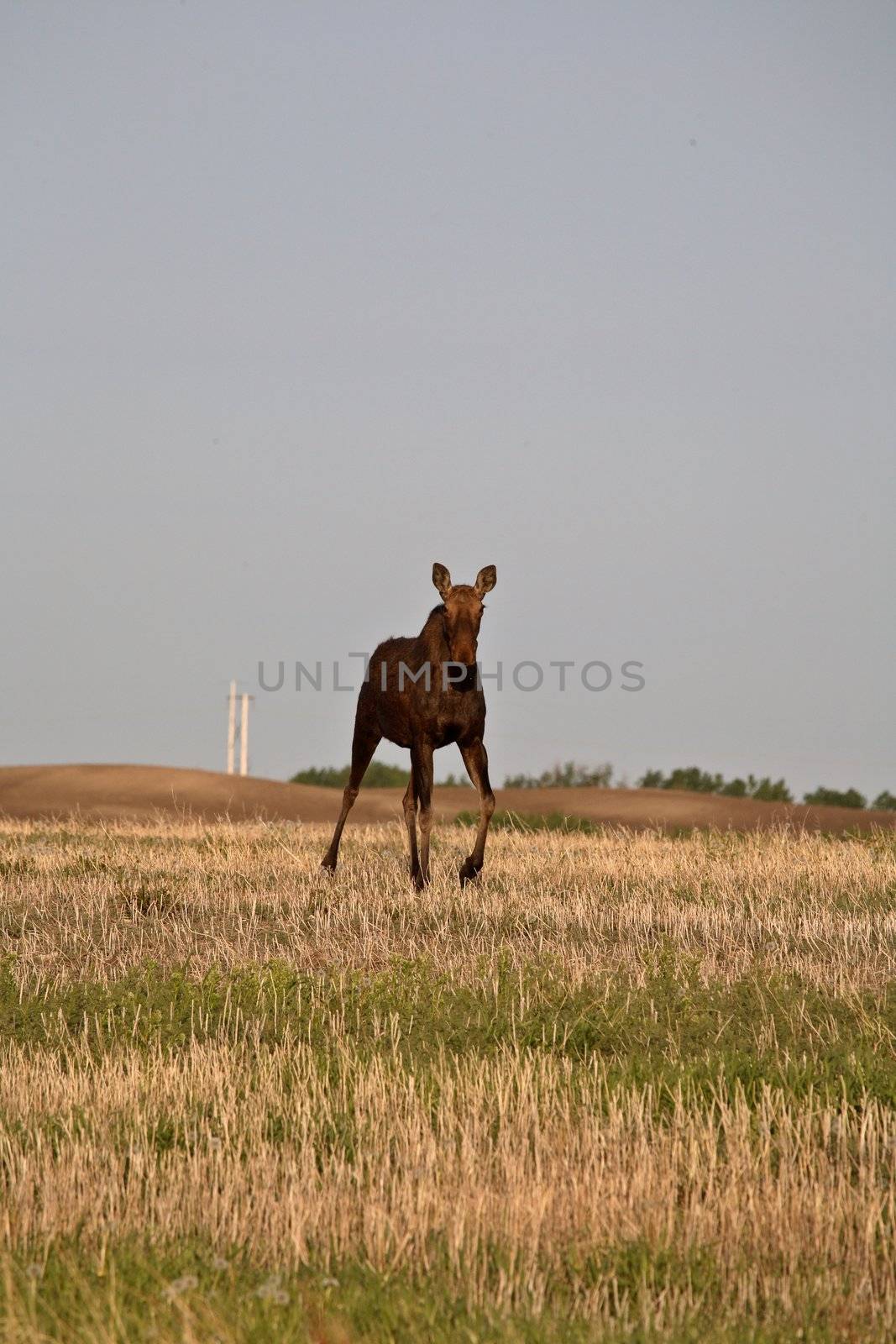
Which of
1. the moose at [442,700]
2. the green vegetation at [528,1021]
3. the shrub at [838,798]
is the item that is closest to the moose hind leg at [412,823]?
the moose at [442,700]

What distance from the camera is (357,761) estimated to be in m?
15.9

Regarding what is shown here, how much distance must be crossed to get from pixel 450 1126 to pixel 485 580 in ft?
25.3

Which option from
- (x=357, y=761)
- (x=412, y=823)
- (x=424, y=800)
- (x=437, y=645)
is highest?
(x=437, y=645)

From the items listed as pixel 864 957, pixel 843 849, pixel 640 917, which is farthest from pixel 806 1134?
pixel 843 849

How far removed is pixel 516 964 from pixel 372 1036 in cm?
201

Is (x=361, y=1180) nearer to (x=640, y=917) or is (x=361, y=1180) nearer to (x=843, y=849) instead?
(x=640, y=917)

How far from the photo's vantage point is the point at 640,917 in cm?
1148

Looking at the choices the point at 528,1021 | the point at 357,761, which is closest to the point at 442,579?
the point at 357,761

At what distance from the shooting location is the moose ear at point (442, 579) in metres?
13.0

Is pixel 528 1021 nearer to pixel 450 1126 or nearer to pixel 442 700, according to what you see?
pixel 450 1126

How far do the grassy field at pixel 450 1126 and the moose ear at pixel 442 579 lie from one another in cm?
283

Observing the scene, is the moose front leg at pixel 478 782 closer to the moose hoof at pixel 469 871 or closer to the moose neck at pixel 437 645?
the moose hoof at pixel 469 871

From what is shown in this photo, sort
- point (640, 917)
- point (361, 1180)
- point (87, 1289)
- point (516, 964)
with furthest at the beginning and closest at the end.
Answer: point (640, 917), point (516, 964), point (361, 1180), point (87, 1289)

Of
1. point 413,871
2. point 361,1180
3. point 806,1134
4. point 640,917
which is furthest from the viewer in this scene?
point 413,871
